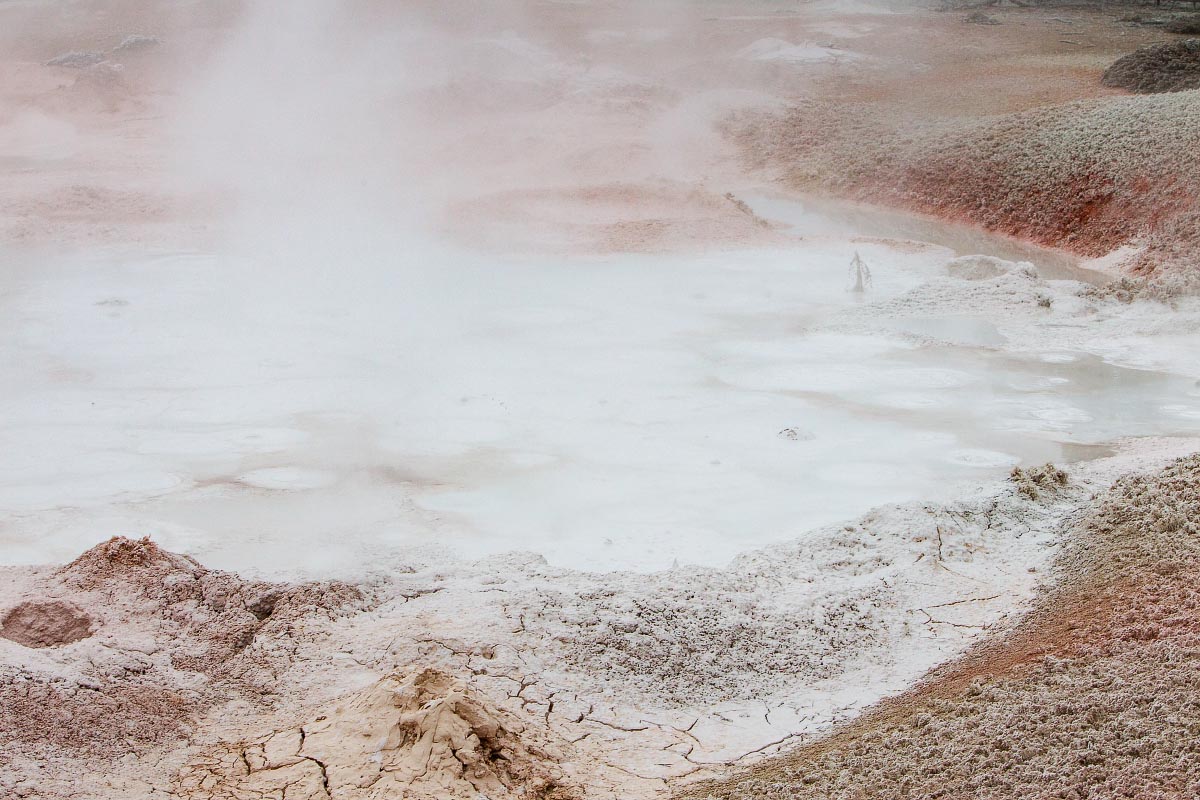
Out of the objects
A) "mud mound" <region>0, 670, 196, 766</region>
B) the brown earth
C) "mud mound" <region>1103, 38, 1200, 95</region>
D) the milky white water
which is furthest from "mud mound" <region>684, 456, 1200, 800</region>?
"mud mound" <region>1103, 38, 1200, 95</region>

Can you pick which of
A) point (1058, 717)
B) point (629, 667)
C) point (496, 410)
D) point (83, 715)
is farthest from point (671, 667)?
point (496, 410)

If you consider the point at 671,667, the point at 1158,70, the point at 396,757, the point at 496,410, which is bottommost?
the point at 496,410

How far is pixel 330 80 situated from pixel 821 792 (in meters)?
15.8

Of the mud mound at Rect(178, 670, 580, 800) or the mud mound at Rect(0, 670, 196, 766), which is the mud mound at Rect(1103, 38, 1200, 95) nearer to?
the mud mound at Rect(178, 670, 580, 800)

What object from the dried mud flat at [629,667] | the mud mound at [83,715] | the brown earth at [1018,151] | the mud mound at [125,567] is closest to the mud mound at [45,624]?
the dried mud flat at [629,667]

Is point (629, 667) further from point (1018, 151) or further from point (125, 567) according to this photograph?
point (1018, 151)

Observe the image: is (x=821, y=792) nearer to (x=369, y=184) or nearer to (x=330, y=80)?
(x=369, y=184)

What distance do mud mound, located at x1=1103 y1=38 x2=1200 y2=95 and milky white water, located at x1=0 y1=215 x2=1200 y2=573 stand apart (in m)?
6.10

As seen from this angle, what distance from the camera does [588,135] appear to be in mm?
13992

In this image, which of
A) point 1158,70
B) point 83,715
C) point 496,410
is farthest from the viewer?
point 1158,70

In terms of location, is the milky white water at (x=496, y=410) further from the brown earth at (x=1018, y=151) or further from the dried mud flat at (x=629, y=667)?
the brown earth at (x=1018, y=151)

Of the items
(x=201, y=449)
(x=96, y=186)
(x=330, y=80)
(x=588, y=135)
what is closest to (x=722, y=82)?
(x=588, y=135)

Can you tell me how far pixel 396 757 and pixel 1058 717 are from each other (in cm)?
166

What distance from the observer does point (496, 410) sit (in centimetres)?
607
